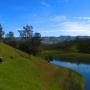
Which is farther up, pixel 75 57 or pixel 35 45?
pixel 35 45

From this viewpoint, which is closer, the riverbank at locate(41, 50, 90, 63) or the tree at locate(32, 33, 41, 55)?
the tree at locate(32, 33, 41, 55)

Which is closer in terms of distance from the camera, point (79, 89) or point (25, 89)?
point (25, 89)

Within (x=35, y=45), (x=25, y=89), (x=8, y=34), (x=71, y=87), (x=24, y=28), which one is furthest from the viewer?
(x=8, y=34)

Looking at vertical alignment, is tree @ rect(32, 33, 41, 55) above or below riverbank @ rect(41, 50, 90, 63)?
above

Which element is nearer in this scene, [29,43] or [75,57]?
[29,43]

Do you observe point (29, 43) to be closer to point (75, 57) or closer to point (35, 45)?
point (35, 45)

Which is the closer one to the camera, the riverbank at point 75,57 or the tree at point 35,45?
the tree at point 35,45

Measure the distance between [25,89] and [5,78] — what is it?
5.34 metres

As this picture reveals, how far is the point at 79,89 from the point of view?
168 ft

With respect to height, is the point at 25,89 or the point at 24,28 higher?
the point at 24,28

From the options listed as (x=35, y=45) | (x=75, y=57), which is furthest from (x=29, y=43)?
(x=75, y=57)

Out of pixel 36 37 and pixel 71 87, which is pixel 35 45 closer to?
pixel 36 37

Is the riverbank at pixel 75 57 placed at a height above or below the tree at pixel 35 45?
below

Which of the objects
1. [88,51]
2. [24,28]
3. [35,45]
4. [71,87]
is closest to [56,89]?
[71,87]
